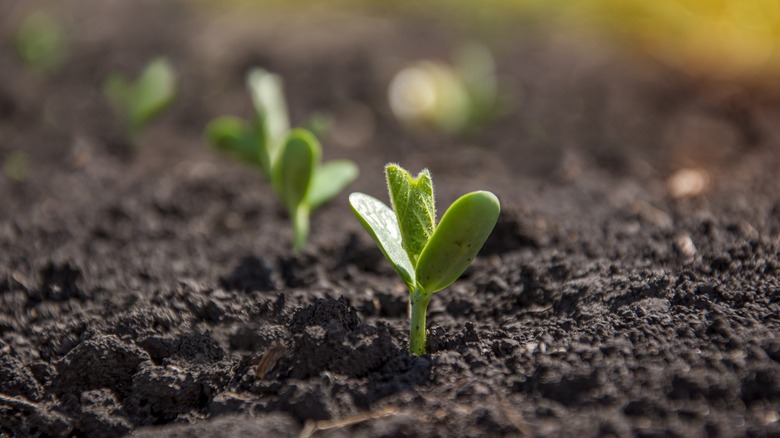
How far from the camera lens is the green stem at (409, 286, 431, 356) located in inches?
52.1

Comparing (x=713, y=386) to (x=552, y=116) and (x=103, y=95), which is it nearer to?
(x=552, y=116)

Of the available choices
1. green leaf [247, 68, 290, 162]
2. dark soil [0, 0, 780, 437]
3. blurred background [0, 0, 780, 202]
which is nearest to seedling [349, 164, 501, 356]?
dark soil [0, 0, 780, 437]

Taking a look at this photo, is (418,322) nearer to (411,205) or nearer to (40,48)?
(411,205)

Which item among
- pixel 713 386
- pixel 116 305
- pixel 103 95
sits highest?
pixel 103 95

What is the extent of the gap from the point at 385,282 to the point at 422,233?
1.53ft

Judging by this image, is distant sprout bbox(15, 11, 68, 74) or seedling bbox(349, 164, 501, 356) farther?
distant sprout bbox(15, 11, 68, 74)

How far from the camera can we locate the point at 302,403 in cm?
118

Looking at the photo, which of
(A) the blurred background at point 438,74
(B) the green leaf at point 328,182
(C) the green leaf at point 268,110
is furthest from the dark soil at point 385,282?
(C) the green leaf at point 268,110

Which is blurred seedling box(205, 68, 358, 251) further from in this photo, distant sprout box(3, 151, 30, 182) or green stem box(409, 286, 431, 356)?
distant sprout box(3, 151, 30, 182)

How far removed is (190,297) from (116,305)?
165mm

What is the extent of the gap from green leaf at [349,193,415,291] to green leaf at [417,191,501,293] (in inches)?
1.3

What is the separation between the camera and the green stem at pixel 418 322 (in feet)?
4.34

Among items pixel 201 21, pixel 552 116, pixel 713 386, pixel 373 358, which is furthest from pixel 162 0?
Answer: pixel 713 386

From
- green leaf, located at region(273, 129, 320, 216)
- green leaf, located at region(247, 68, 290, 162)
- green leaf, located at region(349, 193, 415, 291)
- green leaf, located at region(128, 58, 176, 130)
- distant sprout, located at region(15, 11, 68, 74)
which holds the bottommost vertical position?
green leaf, located at region(349, 193, 415, 291)
